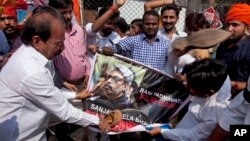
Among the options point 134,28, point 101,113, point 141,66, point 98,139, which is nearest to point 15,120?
point 101,113

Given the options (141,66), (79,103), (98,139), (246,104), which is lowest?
(98,139)

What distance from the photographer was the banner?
3494 millimetres

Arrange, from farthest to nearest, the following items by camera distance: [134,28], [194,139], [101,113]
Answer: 1. [134,28]
2. [101,113]
3. [194,139]

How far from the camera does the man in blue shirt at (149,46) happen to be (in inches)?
161

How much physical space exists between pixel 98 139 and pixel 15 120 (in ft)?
5.44

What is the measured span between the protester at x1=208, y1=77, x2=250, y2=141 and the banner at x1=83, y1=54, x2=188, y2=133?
1103 mm

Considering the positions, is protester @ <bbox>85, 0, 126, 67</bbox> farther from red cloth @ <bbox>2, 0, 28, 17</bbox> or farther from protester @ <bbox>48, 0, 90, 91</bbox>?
red cloth @ <bbox>2, 0, 28, 17</bbox>

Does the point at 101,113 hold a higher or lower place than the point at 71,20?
lower

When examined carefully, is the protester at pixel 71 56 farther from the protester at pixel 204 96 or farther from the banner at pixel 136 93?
the protester at pixel 204 96

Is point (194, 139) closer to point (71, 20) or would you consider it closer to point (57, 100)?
point (57, 100)

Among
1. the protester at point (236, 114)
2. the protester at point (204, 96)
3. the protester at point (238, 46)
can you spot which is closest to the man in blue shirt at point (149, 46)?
the protester at point (238, 46)

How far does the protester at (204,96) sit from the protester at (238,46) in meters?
0.91

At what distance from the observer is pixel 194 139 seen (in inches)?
108

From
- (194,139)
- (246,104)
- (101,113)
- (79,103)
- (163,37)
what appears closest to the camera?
(246,104)
